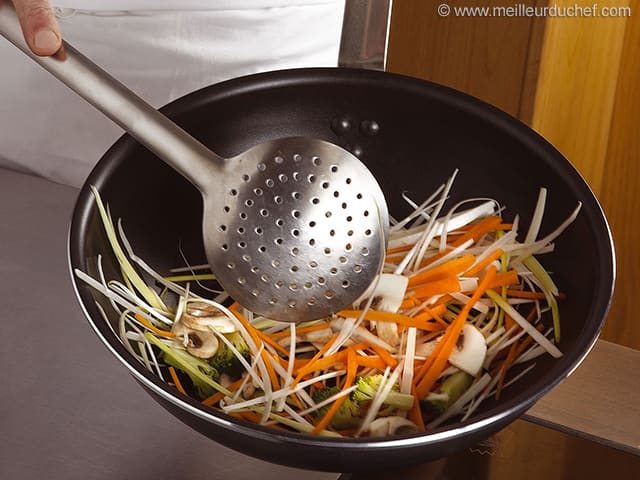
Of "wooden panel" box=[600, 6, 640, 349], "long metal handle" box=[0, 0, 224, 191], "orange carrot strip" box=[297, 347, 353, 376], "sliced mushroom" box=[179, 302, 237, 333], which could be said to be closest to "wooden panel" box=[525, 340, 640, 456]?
"orange carrot strip" box=[297, 347, 353, 376]

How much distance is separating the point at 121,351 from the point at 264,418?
0.15 m

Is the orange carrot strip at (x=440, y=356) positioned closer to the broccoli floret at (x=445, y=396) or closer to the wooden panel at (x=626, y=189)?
the broccoli floret at (x=445, y=396)

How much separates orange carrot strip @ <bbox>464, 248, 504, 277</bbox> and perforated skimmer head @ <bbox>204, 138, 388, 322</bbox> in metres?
0.12

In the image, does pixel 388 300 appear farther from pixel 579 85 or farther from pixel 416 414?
pixel 579 85

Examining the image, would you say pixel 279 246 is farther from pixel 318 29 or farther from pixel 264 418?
pixel 318 29

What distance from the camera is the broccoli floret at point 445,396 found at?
0.71 meters

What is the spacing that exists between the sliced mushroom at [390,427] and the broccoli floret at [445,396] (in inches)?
1.5

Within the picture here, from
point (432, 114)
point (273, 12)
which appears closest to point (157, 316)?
point (432, 114)

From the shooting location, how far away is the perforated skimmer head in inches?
28.9

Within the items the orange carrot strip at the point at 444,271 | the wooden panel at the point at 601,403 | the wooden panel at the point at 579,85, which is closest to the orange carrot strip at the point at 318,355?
the orange carrot strip at the point at 444,271

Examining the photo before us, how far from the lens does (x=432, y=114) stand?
0.86 m

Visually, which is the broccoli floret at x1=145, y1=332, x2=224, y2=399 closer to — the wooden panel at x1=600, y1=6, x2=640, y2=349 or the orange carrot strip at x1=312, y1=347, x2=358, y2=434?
the orange carrot strip at x1=312, y1=347, x2=358, y2=434

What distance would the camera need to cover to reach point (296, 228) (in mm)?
731

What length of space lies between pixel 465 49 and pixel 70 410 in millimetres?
1154
